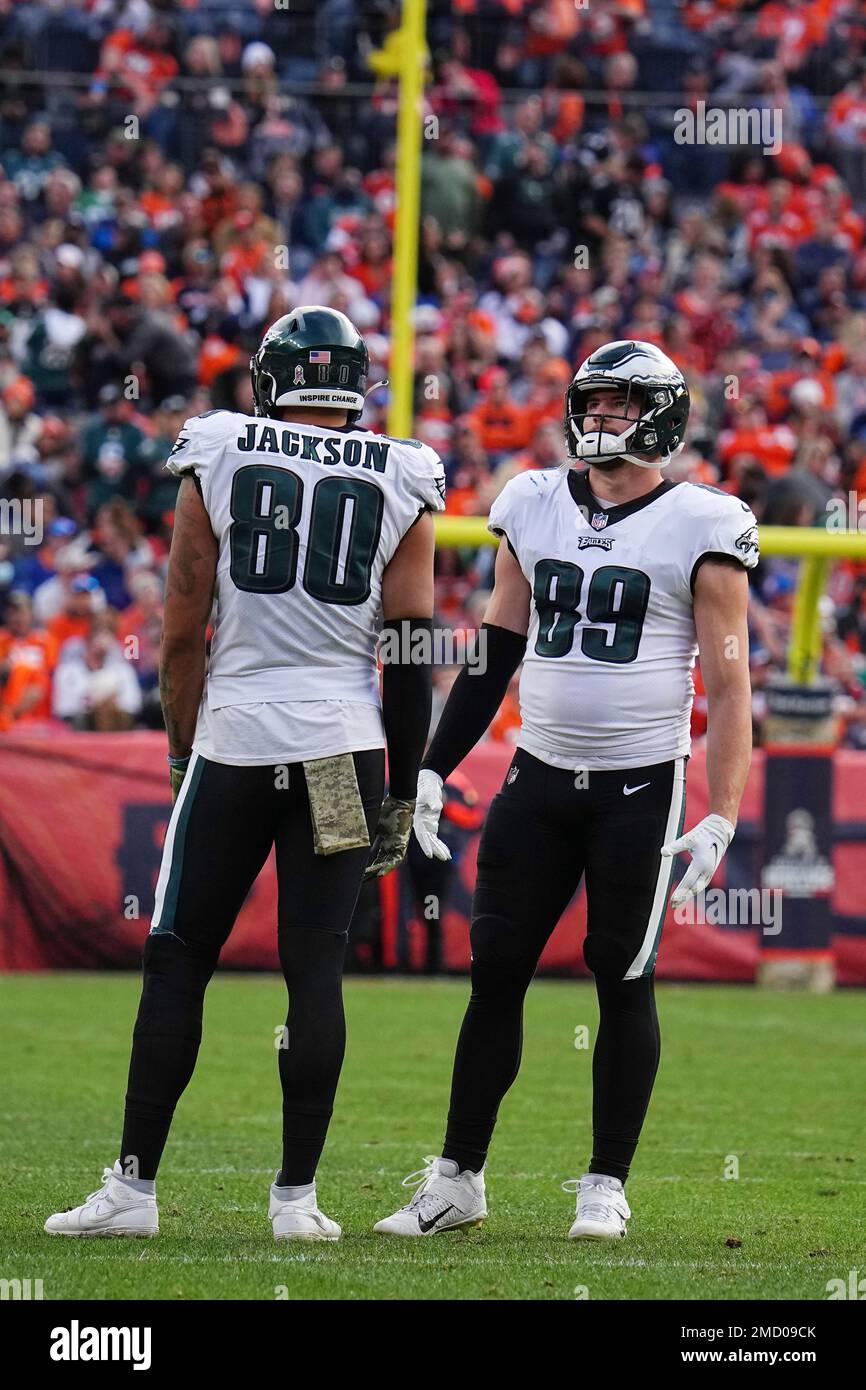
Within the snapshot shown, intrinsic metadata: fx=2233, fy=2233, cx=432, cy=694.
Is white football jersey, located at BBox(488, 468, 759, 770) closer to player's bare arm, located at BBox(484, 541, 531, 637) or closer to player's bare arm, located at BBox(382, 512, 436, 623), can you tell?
player's bare arm, located at BBox(484, 541, 531, 637)

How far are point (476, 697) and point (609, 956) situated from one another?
649 millimetres

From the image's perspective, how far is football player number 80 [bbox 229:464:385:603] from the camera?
4.38 m

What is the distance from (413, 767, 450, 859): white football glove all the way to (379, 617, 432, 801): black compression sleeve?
0.74ft

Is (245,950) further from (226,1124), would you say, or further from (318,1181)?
(318,1181)

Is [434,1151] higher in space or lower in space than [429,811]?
lower

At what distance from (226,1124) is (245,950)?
15.3 feet

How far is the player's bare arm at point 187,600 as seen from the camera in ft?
14.5

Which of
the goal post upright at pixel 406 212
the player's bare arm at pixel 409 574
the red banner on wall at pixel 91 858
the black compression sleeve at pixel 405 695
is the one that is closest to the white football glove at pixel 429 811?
the black compression sleeve at pixel 405 695

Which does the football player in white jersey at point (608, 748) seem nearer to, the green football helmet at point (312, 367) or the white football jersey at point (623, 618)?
the white football jersey at point (623, 618)

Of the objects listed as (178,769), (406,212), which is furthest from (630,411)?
(406,212)

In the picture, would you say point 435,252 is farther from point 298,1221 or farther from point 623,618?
point 298,1221

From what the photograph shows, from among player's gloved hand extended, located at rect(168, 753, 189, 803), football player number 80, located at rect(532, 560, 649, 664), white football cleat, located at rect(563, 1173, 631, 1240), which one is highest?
football player number 80, located at rect(532, 560, 649, 664)

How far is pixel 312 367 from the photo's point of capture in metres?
4.48

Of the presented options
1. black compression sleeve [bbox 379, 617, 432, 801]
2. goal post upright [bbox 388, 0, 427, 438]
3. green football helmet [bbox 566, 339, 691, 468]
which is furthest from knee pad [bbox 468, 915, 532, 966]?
goal post upright [bbox 388, 0, 427, 438]
